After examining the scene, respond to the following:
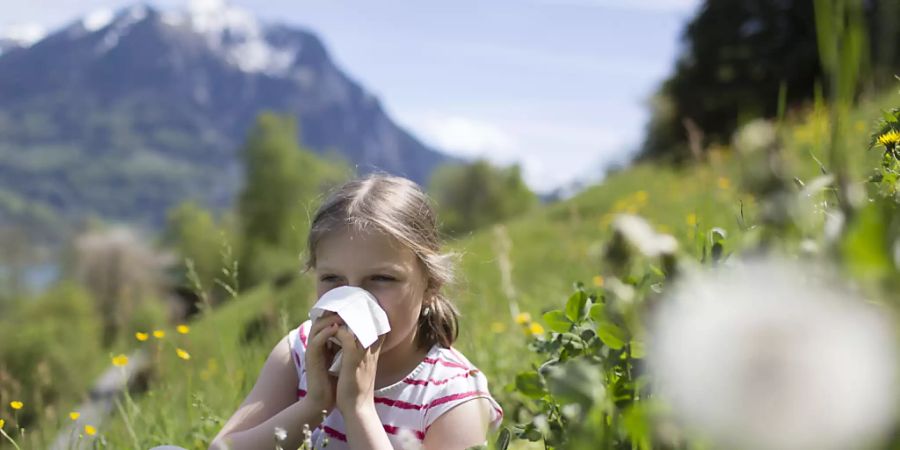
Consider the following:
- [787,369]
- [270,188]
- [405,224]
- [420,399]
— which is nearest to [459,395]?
[420,399]

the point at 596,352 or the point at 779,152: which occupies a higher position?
the point at 779,152

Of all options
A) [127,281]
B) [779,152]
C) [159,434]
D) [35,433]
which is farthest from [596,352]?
[127,281]

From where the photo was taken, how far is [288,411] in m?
1.69

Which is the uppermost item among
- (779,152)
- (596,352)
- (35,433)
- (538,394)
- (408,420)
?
(779,152)

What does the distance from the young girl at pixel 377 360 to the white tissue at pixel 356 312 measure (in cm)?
3

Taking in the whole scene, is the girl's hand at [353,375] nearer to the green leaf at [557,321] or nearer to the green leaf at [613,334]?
the green leaf at [557,321]

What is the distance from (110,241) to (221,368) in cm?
4531

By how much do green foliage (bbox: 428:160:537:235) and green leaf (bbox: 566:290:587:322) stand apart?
157 feet

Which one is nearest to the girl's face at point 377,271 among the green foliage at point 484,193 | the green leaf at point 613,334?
the green leaf at point 613,334

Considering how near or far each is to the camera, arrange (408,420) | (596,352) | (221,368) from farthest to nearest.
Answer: (221,368) → (408,420) → (596,352)

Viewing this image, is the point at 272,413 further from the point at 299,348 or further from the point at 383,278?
the point at 383,278

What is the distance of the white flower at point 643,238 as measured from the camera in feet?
2.05

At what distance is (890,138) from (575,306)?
57cm

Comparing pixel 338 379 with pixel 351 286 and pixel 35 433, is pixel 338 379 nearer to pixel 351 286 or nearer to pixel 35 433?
pixel 351 286
